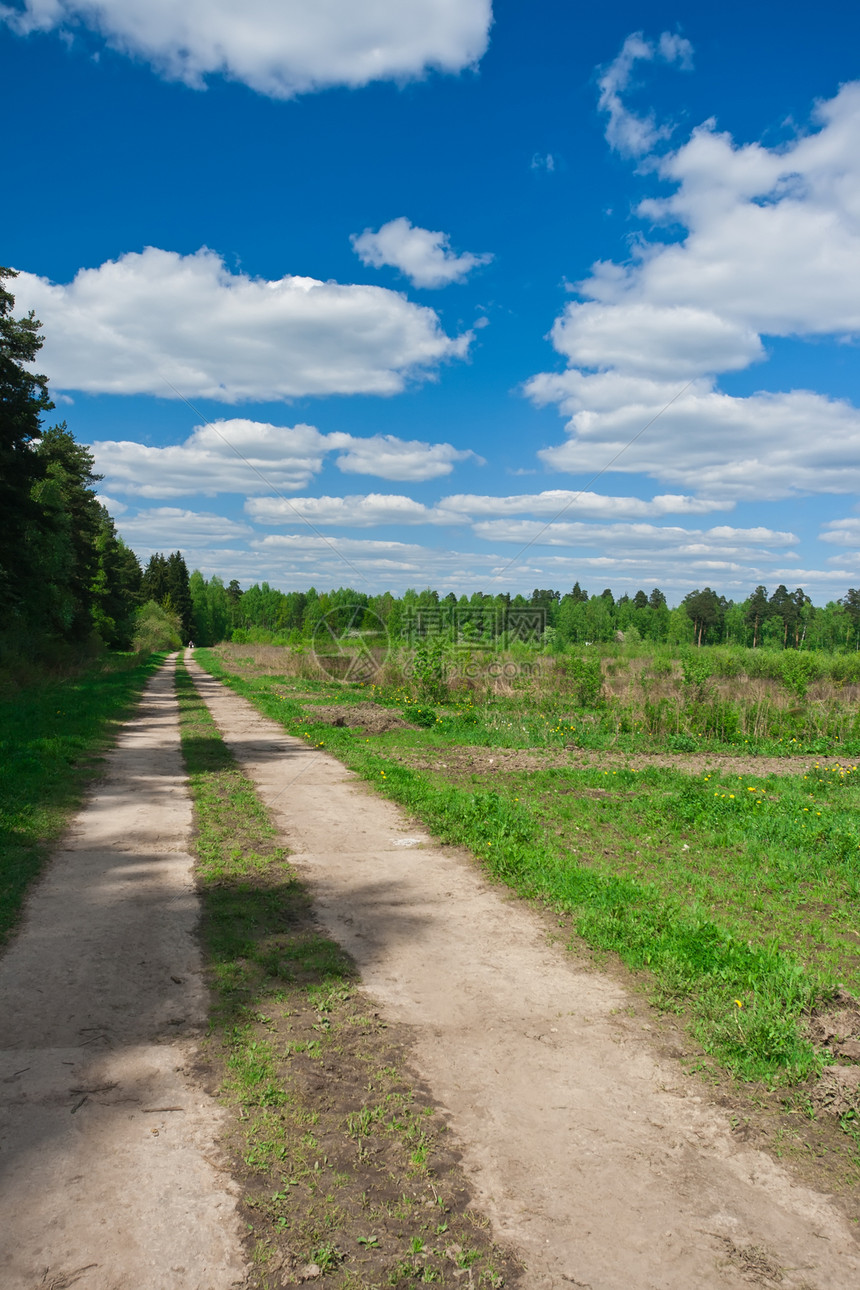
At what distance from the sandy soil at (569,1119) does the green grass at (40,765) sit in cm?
261

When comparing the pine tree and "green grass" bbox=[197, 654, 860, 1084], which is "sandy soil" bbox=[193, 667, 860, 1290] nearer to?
"green grass" bbox=[197, 654, 860, 1084]

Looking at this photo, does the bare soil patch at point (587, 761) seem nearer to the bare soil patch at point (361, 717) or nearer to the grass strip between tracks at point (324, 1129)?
the bare soil patch at point (361, 717)

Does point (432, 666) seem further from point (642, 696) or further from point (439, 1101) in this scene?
point (439, 1101)

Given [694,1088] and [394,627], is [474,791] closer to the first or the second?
[694,1088]

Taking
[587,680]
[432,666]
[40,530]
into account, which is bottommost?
[587,680]

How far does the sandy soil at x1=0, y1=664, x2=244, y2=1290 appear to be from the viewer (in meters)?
2.38

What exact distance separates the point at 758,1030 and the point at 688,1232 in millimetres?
1490

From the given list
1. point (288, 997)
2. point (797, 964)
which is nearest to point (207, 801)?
point (288, 997)

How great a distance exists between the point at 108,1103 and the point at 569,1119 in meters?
2.04

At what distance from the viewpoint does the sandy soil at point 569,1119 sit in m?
2.47

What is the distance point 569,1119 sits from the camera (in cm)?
319

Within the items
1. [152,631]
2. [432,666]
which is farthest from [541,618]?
[152,631]

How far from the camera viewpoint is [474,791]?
32.3 feet

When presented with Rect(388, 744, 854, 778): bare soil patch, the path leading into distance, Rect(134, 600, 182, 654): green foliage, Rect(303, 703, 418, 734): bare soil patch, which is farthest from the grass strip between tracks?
Rect(134, 600, 182, 654): green foliage
